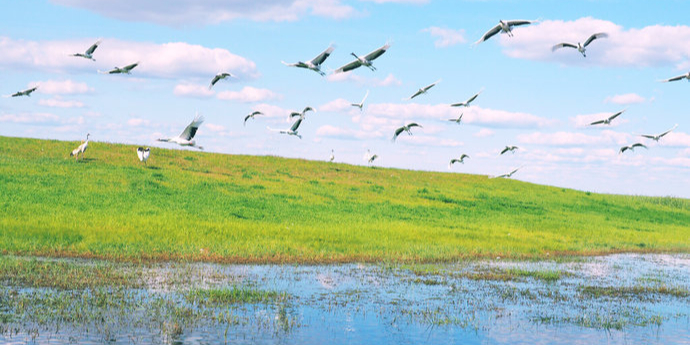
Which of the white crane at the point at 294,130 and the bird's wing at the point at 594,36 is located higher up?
the bird's wing at the point at 594,36

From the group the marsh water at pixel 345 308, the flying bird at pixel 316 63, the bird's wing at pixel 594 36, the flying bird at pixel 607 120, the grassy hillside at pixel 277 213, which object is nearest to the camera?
the marsh water at pixel 345 308

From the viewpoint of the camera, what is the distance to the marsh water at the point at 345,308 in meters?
13.0

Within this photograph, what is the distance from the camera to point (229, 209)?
31.2 meters

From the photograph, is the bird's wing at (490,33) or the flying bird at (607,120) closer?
the bird's wing at (490,33)

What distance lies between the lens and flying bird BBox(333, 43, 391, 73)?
2081 cm

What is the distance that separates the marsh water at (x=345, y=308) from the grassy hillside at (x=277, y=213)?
11.0ft

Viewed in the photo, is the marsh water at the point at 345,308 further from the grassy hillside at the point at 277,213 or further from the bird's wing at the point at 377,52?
the bird's wing at the point at 377,52

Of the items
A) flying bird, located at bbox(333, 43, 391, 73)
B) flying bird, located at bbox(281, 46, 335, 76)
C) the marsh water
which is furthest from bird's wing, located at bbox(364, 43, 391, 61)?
the marsh water

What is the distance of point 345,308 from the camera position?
51.6 ft

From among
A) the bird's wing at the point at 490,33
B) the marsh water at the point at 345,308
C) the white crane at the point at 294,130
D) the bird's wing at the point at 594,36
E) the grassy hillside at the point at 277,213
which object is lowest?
the marsh water at the point at 345,308

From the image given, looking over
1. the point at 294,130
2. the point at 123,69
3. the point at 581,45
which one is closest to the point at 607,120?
the point at 581,45

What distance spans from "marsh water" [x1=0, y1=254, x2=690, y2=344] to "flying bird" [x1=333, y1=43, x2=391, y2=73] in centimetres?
667

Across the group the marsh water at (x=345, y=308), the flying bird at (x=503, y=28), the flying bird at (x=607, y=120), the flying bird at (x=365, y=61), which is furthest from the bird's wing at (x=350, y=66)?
the flying bird at (x=607, y=120)

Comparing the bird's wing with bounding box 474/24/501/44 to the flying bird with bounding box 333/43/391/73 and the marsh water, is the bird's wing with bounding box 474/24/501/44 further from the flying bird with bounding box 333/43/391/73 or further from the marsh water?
the marsh water
